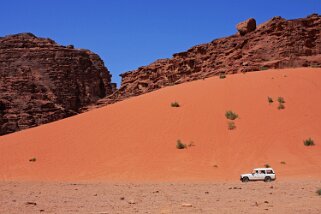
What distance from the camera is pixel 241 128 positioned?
22.2 m

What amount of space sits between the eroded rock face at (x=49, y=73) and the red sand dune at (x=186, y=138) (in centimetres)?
4334

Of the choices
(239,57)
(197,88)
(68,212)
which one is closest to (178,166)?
(68,212)

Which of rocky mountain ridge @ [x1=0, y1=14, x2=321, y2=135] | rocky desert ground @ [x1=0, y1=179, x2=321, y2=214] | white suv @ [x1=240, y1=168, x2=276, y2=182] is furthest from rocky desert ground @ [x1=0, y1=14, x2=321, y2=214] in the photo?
white suv @ [x1=240, y1=168, x2=276, y2=182]

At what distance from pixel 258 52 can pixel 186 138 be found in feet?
56.1

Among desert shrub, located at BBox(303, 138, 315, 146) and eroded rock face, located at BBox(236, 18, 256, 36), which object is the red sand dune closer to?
desert shrub, located at BBox(303, 138, 315, 146)

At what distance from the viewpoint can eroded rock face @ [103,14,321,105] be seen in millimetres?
35206

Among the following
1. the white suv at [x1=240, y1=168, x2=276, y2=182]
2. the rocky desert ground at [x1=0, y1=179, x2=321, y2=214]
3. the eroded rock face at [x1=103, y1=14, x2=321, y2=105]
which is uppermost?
the eroded rock face at [x1=103, y1=14, x2=321, y2=105]

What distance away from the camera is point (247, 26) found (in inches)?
1542

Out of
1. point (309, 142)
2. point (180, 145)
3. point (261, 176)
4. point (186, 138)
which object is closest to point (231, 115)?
point (186, 138)

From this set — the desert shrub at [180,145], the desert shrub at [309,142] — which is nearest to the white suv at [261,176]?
the desert shrub at [309,142]

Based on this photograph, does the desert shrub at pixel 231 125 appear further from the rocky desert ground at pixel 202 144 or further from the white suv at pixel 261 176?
the white suv at pixel 261 176

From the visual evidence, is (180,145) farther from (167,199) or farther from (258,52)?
(258,52)

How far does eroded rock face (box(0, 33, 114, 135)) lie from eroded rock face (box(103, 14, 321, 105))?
3144 centimetres

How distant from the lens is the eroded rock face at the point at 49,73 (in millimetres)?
71812
